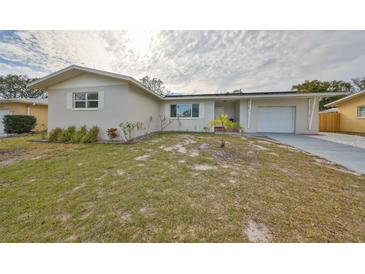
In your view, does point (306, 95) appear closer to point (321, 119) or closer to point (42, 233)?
point (321, 119)

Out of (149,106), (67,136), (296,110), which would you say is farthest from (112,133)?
(296,110)

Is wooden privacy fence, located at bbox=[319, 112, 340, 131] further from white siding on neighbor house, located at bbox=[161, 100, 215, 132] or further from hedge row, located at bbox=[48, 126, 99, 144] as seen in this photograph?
hedge row, located at bbox=[48, 126, 99, 144]

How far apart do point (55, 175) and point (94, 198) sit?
6.30ft

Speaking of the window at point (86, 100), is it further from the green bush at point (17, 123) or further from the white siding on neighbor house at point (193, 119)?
the green bush at point (17, 123)

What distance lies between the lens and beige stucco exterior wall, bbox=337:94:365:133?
42.5 feet

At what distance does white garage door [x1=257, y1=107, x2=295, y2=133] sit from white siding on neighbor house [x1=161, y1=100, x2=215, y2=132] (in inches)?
154

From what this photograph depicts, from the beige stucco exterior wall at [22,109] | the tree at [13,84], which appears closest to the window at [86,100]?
the beige stucco exterior wall at [22,109]

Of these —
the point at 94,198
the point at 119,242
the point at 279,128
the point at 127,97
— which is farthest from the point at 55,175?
the point at 279,128

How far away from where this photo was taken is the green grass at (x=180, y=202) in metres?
1.81

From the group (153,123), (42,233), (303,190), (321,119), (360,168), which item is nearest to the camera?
(42,233)

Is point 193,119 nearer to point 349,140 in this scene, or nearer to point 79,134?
point 79,134

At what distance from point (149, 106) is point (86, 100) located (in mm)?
3808

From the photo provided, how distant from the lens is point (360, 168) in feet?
13.3

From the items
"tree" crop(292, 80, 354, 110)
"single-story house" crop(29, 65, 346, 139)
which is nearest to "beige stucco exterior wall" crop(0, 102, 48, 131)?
"single-story house" crop(29, 65, 346, 139)
